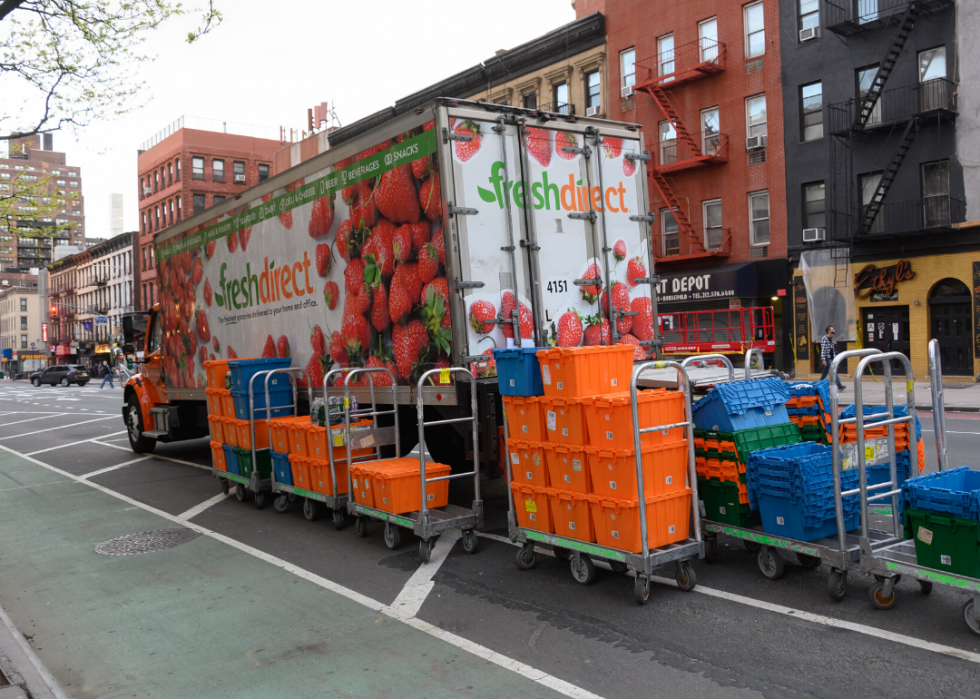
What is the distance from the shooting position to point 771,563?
6.13 m

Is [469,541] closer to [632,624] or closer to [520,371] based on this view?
[520,371]

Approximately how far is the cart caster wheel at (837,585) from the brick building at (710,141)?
2114 cm

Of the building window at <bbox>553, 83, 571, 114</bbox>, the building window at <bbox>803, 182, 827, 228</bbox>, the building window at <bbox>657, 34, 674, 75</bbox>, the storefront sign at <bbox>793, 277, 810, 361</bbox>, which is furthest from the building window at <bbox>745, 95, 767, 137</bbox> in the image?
the building window at <bbox>553, 83, 571, 114</bbox>

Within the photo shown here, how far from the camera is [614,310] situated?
888 centimetres

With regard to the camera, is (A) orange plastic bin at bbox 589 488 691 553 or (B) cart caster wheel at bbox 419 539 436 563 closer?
(A) orange plastic bin at bbox 589 488 691 553

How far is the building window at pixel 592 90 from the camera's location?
108ft

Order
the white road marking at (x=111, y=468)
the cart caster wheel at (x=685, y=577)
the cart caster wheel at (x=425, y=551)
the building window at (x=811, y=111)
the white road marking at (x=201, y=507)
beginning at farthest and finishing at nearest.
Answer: the building window at (x=811, y=111) < the white road marking at (x=111, y=468) < the white road marking at (x=201, y=507) < the cart caster wheel at (x=425, y=551) < the cart caster wheel at (x=685, y=577)

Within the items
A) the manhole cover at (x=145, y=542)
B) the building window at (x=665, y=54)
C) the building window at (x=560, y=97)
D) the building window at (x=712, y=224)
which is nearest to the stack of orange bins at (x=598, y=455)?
the manhole cover at (x=145, y=542)

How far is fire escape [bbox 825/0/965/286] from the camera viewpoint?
927 inches

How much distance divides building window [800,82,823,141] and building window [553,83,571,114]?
10004 millimetres

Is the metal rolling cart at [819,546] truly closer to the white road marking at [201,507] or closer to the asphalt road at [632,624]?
the asphalt road at [632,624]

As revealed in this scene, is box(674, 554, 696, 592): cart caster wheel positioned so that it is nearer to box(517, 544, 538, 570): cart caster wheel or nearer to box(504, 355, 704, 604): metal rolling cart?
box(504, 355, 704, 604): metal rolling cart

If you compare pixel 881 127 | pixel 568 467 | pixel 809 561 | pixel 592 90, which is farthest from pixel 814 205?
pixel 568 467

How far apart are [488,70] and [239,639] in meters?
32.6
